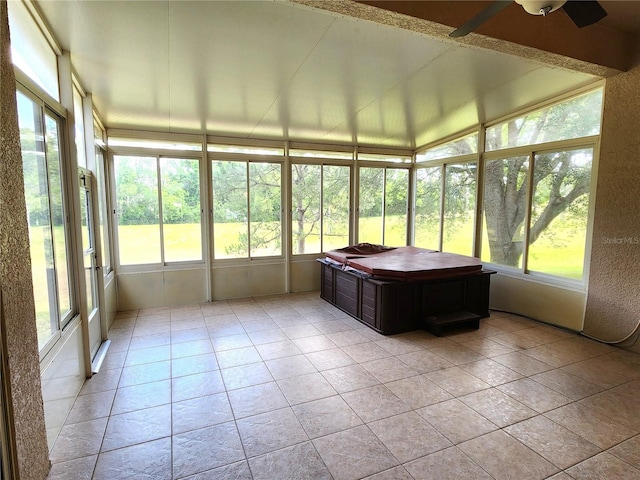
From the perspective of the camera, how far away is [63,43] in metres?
2.48

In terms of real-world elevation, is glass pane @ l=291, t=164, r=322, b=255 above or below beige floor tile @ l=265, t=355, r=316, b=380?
above

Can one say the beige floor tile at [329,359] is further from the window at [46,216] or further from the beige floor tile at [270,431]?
the window at [46,216]

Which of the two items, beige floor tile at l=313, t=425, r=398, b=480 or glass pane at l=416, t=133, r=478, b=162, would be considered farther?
glass pane at l=416, t=133, r=478, b=162

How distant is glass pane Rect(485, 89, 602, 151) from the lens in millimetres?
3732

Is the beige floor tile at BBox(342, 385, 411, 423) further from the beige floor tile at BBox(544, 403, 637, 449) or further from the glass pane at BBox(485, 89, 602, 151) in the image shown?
the glass pane at BBox(485, 89, 602, 151)

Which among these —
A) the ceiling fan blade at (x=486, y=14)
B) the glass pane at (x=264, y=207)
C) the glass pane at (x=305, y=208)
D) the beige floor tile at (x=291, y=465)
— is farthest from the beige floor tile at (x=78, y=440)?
the glass pane at (x=305, y=208)

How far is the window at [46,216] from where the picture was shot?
2.03 m

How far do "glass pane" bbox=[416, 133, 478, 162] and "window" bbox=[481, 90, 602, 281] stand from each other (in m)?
0.32

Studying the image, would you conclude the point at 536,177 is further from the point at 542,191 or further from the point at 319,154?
the point at 319,154

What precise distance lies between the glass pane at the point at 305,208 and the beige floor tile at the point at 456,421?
3.86 m

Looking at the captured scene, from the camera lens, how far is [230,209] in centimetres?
543

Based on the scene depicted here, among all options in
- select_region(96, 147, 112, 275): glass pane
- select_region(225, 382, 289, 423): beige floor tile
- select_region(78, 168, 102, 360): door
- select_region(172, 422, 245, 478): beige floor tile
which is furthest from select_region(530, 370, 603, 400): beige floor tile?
select_region(96, 147, 112, 275): glass pane

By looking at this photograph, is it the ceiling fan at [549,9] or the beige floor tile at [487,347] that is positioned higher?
the ceiling fan at [549,9]

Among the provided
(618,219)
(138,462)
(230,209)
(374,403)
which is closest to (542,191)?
(618,219)
